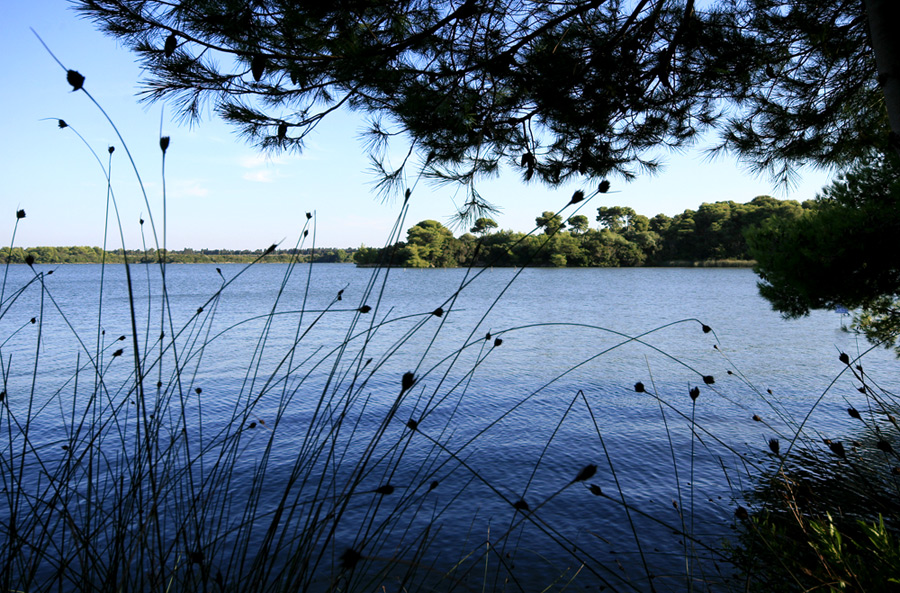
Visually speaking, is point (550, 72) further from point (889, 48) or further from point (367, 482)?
point (367, 482)

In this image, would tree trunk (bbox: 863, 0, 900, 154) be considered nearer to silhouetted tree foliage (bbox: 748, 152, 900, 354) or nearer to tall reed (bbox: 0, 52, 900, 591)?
tall reed (bbox: 0, 52, 900, 591)

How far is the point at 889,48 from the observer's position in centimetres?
262

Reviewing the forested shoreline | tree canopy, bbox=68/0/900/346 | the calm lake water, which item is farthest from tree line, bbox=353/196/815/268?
tree canopy, bbox=68/0/900/346

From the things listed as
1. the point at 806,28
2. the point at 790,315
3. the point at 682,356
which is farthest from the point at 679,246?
the point at 806,28

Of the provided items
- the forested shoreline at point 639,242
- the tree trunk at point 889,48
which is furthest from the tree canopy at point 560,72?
the forested shoreline at point 639,242

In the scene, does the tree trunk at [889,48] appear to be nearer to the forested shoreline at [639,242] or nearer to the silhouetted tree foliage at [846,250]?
the silhouetted tree foliage at [846,250]

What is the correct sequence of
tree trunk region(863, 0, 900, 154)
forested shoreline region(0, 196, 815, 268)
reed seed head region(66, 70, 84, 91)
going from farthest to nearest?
forested shoreline region(0, 196, 815, 268), tree trunk region(863, 0, 900, 154), reed seed head region(66, 70, 84, 91)

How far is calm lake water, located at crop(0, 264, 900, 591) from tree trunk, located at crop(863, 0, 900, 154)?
1363mm

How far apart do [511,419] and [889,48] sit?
197 inches

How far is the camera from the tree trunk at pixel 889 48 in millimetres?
2580

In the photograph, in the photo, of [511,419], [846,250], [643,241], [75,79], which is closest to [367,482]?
[511,419]

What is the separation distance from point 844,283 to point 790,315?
3.13 feet

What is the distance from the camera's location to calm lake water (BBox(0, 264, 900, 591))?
81.1 inches

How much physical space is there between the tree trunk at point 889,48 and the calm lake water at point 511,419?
1.36 metres
